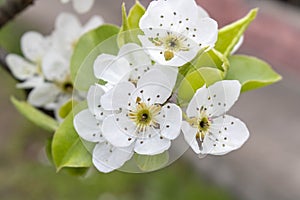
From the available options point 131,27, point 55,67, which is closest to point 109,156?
point 131,27

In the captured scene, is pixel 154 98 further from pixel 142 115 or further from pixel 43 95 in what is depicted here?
pixel 43 95

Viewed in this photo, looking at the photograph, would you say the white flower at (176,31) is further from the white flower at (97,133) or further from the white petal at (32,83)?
the white petal at (32,83)

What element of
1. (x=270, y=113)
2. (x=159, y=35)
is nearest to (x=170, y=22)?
(x=159, y=35)

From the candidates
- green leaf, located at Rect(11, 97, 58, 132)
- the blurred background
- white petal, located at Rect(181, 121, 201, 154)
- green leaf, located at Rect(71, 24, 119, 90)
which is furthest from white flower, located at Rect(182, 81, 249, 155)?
the blurred background

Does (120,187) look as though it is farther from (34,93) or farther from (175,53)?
(175,53)

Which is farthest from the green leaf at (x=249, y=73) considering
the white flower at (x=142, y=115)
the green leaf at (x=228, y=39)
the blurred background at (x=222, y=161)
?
the blurred background at (x=222, y=161)

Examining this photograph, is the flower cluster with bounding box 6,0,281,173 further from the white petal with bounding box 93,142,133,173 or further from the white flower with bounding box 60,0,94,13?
the white flower with bounding box 60,0,94,13
